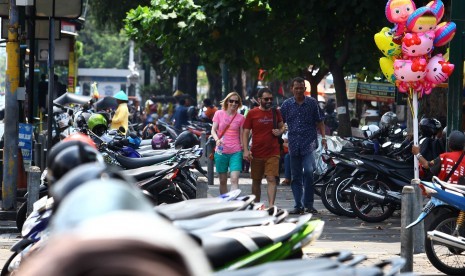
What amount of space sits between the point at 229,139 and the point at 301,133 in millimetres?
1001

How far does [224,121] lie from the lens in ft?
51.9

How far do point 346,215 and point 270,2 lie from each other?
606cm

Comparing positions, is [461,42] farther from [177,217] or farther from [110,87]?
[110,87]

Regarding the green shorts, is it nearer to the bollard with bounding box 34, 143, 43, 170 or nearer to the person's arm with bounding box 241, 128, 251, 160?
the person's arm with bounding box 241, 128, 251, 160

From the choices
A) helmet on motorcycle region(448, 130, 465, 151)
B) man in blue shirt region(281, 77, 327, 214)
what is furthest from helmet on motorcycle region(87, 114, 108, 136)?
helmet on motorcycle region(448, 130, 465, 151)

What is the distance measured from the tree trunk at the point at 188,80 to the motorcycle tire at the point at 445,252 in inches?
1493

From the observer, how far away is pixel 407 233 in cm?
1041

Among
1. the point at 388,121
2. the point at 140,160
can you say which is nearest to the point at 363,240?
the point at 140,160

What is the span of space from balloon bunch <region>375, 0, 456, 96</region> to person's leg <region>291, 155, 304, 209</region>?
185 cm

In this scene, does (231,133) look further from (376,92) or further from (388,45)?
(376,92)

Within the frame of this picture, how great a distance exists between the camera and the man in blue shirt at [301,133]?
51.4ft

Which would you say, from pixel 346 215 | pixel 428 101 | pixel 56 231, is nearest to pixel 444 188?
pixel 346 215

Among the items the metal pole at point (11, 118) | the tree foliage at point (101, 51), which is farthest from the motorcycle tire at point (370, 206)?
the tree foliage at point (101, 51)

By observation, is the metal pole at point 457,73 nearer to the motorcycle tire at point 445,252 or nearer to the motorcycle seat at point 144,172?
the motorcycle seat at point 144,172
